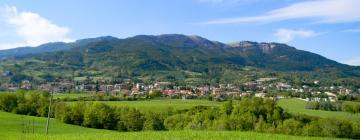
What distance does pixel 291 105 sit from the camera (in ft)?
454

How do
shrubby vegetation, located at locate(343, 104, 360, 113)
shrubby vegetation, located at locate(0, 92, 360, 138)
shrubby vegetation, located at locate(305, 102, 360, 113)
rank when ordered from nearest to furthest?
shrubby vegetation, located at locate(0, 92, 360, 138) → shrubby vegetation, located at locate(343, 104, 360, 113) → shrubby vegetation, located at locate(305, 102, 360, 113)

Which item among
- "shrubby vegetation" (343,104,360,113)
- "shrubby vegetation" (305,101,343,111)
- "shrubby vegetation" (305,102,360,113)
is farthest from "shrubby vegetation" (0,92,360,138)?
"shrubby vegetation" (305,101,343,111)

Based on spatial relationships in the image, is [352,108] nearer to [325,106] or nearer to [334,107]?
[334,107]

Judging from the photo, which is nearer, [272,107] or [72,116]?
[72,116]

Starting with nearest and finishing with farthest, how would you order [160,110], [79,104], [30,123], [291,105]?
[30,123]
[79,104]
[160,110]
[291,105]

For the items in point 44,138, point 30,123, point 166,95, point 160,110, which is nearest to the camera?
point 44,138

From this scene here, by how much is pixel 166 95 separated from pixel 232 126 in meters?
91.6

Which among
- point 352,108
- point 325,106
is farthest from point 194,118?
point 325,106

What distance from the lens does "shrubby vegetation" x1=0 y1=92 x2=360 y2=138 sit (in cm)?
8406

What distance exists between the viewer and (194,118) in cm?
9538

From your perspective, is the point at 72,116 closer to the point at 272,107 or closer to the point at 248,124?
the point at 248,124

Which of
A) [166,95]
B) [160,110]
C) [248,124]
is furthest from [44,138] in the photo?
[166,95]

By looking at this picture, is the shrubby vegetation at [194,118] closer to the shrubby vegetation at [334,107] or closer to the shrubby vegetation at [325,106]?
the shrubby vegetation at [334,107]

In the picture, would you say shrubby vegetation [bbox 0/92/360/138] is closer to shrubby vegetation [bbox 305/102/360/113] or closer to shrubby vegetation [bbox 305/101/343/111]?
shrubby vegetation [bbox 305/102/360/113]
